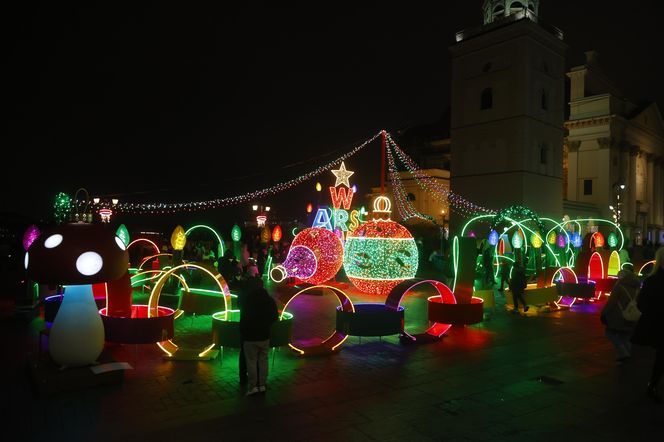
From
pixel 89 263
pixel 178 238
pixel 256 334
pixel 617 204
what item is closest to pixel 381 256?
pixel 178 238

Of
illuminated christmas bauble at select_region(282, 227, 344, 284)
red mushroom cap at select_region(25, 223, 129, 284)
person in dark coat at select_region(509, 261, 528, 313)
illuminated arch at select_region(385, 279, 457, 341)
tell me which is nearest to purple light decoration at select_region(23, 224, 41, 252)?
red mushroom cap at select_region(25, 223, 129, 284)

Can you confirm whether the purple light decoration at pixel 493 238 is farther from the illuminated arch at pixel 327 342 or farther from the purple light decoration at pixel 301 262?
the illuminated arch at pixel 327 342

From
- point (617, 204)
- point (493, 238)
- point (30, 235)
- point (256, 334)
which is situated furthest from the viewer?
point (617, 204)

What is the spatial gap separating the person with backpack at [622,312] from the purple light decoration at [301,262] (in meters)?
9.29

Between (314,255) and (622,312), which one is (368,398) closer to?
(622,312)

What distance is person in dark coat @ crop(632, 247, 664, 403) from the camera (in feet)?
20.5

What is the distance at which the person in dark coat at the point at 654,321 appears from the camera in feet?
20.5

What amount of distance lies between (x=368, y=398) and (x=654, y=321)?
3.57 metres

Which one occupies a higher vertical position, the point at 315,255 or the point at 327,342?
the point at 315,255

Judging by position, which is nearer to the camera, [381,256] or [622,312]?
[622,312]

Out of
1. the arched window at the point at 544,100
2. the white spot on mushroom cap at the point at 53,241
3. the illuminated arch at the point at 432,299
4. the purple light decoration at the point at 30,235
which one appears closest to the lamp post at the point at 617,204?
the arched window at the point at 544,100

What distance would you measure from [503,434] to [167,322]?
4989mm

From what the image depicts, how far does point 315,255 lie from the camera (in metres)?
16.2

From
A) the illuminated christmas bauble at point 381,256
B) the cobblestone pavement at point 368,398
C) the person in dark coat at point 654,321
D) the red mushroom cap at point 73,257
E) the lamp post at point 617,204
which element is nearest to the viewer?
the cobblestone pavement at point 368,398
